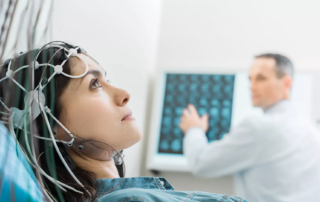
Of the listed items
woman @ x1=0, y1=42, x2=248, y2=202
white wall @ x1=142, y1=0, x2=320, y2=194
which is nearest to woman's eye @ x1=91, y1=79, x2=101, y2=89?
woman @ x1=0, y1=42, x2=248, y2=202

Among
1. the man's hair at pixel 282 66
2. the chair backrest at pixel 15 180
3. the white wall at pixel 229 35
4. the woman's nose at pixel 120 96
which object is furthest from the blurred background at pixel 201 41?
the chair backrest at pixel 15 180

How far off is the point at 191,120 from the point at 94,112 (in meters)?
1.11

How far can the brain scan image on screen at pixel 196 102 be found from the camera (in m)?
1.94

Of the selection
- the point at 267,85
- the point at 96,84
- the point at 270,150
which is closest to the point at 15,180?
the point at 96,84

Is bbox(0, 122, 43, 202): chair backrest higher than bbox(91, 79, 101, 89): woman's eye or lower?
lower

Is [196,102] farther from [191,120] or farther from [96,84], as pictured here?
[96,84]

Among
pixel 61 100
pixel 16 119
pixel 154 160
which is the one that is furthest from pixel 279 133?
pixel 16 119

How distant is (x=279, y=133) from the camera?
1.54 meters

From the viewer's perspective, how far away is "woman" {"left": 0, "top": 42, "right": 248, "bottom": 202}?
768 mm

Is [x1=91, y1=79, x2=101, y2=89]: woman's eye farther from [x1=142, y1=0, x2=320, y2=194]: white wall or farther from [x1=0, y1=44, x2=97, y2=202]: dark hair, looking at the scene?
[x1=142, y1=0, x2=320, y2=194]: white wall

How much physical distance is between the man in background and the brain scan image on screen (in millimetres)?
198

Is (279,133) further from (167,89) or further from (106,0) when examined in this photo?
(106,0)

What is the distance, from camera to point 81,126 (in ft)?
2.77

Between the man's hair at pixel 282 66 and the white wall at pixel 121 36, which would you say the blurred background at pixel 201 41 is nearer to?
the white wall at pixel 121 36
